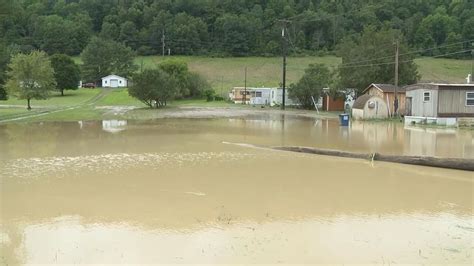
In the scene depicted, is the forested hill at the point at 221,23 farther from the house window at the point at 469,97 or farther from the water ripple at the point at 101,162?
the water ripple at the point at 101,162

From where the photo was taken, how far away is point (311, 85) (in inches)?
2201

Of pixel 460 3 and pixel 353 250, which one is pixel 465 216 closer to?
pixel 353 250

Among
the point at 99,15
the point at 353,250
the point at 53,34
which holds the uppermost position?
the point at 99,15

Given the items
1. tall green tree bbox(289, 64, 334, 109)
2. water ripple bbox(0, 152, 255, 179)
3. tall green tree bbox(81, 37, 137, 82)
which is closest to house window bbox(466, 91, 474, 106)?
water ripple bbox(0, 152, 255, 179)

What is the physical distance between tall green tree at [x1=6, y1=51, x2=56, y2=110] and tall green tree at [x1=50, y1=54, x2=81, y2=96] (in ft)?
97.4

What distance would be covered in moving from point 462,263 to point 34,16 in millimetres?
139710

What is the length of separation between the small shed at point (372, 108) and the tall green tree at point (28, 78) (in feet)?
97.6

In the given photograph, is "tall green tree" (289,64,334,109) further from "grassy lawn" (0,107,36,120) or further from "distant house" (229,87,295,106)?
"grassy lawn" (0,107,36,120)

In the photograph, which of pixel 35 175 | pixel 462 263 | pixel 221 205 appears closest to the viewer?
pixel 462 263

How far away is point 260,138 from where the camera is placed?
2598cm

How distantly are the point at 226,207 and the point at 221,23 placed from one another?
135979mm

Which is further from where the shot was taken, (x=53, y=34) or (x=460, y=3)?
(x=53, y=34)

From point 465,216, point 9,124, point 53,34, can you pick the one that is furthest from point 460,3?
point 465,216

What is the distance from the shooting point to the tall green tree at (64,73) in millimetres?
78562
